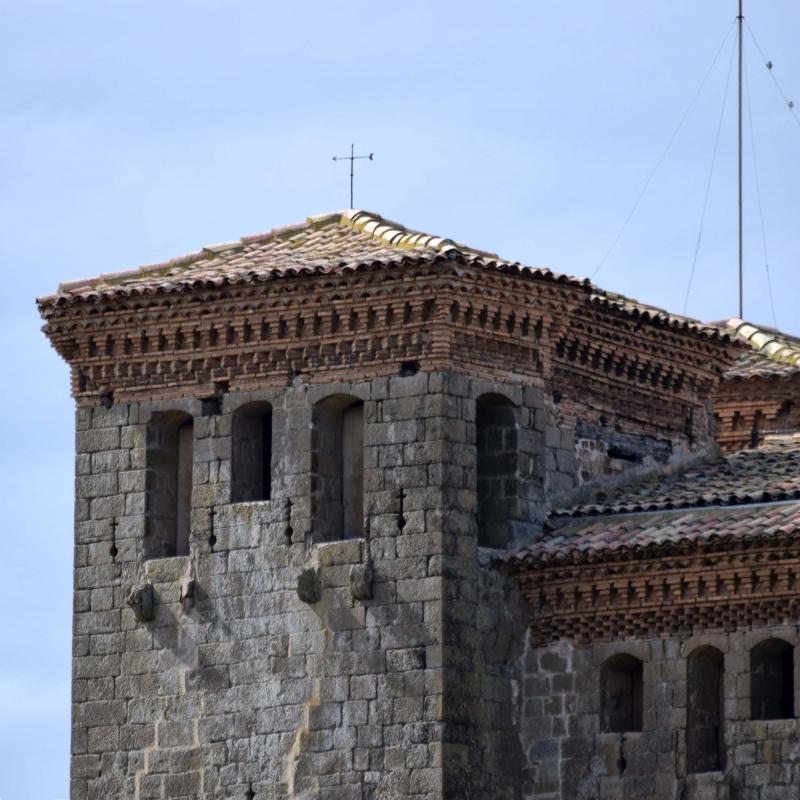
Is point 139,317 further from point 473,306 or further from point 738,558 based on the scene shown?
point 738,558

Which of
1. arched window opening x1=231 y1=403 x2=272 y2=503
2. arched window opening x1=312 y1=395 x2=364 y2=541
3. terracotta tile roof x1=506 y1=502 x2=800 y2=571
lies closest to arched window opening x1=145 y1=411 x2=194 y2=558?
arched window opening x1=231 y1=403 x2=272 y2=503

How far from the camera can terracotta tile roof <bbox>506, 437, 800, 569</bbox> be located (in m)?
41.9

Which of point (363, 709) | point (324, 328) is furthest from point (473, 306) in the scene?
point (363, 709)

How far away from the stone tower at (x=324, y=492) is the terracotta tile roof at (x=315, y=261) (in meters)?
0.05

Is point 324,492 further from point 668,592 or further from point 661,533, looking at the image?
point 668,592

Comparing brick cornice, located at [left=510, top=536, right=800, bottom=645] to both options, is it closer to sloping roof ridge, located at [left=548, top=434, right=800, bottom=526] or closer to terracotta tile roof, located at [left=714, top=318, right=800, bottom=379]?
sloping roof ridge, located at [left=548, top=434, right=800, bottom=526]

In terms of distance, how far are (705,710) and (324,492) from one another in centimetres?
480

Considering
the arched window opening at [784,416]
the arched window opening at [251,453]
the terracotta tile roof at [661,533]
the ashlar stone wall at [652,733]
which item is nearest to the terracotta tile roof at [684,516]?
the terracotta tile roof at [661,533]

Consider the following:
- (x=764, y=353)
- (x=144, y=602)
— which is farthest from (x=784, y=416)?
(x=144, y=602)

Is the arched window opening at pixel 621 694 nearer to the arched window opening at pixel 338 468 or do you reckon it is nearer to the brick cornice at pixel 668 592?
the brick cornice at pixel 668 592

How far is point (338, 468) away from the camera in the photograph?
144 feet

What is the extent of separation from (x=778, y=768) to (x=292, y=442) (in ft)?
21.4

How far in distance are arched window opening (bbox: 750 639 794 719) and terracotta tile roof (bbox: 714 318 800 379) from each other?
344 inches

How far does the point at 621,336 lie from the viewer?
45188 mm
